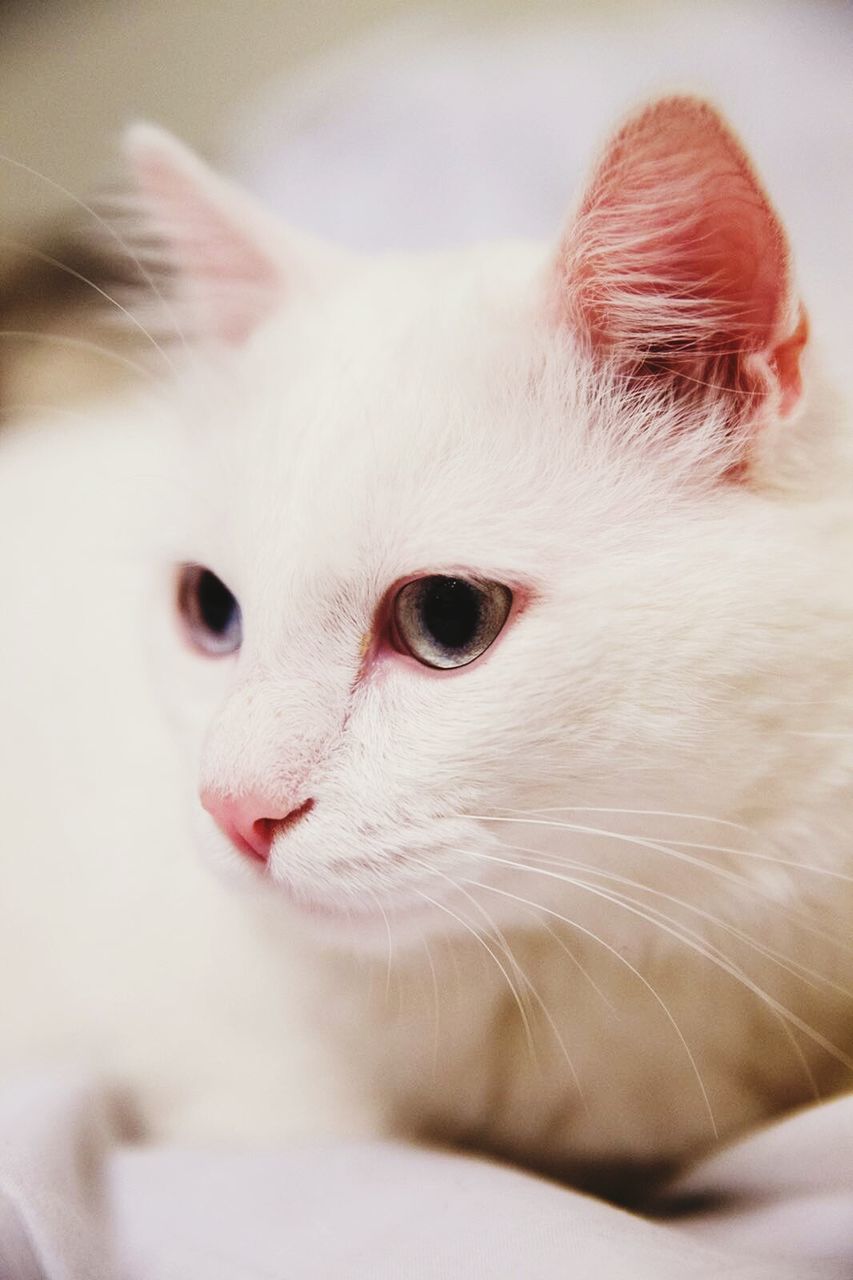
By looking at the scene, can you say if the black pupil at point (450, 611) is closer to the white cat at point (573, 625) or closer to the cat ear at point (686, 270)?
the white cat at point (573, 625)

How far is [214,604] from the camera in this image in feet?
2.61

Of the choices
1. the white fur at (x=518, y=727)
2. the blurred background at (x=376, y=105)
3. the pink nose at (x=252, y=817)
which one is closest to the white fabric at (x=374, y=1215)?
the white fur at (x=518, y=727)

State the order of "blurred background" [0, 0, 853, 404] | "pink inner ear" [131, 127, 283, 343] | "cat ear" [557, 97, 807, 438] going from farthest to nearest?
"blurred background" [0, 0, 853, 404] < "pink inner ear" [131, 127, 283, 343] < "cat ear" [557, 97, 807, 438]

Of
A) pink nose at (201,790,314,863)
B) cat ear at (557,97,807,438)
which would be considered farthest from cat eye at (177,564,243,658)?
cat ear at (557,97,807,438)

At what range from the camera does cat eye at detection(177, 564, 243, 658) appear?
2.58ft

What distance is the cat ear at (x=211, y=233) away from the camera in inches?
30.4

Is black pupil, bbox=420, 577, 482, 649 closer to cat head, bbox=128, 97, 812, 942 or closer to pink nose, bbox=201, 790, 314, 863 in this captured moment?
cat head, bbox=128, 97, 812, 942

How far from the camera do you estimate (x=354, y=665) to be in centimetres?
63

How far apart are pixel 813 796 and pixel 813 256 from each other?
1.92 feet

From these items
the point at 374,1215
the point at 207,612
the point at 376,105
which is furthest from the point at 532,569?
the point at 376,105

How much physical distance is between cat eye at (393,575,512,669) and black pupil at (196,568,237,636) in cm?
21

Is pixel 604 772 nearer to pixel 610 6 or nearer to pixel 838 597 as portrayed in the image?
pixel 838 597

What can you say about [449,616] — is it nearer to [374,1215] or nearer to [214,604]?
[214,604]

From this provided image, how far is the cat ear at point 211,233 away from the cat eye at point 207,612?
0.73 ft
